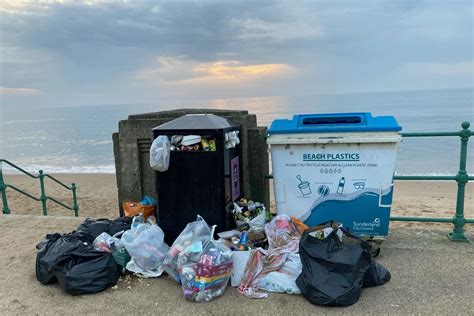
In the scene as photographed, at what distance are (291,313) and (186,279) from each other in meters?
0.85

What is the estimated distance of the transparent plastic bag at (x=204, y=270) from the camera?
2.97 m

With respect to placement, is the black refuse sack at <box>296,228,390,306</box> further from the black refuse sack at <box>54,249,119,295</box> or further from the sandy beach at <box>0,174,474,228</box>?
the sandy beach at <box>0,174,474,228</box>

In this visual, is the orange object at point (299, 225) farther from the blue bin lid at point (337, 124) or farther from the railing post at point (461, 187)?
the railing post at point (461, 187)

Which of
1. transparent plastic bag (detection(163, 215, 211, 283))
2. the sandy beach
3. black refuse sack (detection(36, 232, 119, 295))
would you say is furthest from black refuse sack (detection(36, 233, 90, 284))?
the sandy beach

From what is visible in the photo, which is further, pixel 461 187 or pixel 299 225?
pixel 461 187

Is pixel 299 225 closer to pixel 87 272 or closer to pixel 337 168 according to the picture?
pixel 337 168

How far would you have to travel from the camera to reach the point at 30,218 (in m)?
5.58

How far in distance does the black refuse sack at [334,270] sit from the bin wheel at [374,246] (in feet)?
2.05

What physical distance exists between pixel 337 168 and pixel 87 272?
96.0 inches

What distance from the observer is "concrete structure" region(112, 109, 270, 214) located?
4.52m

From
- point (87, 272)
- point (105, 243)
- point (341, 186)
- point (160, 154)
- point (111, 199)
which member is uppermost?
point (160, 154)

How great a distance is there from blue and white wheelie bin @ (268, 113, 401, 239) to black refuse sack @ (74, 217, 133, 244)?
5.34ft

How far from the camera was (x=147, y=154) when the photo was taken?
473cm

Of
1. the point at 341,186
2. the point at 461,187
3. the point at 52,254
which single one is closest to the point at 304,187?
the point at 341,186
